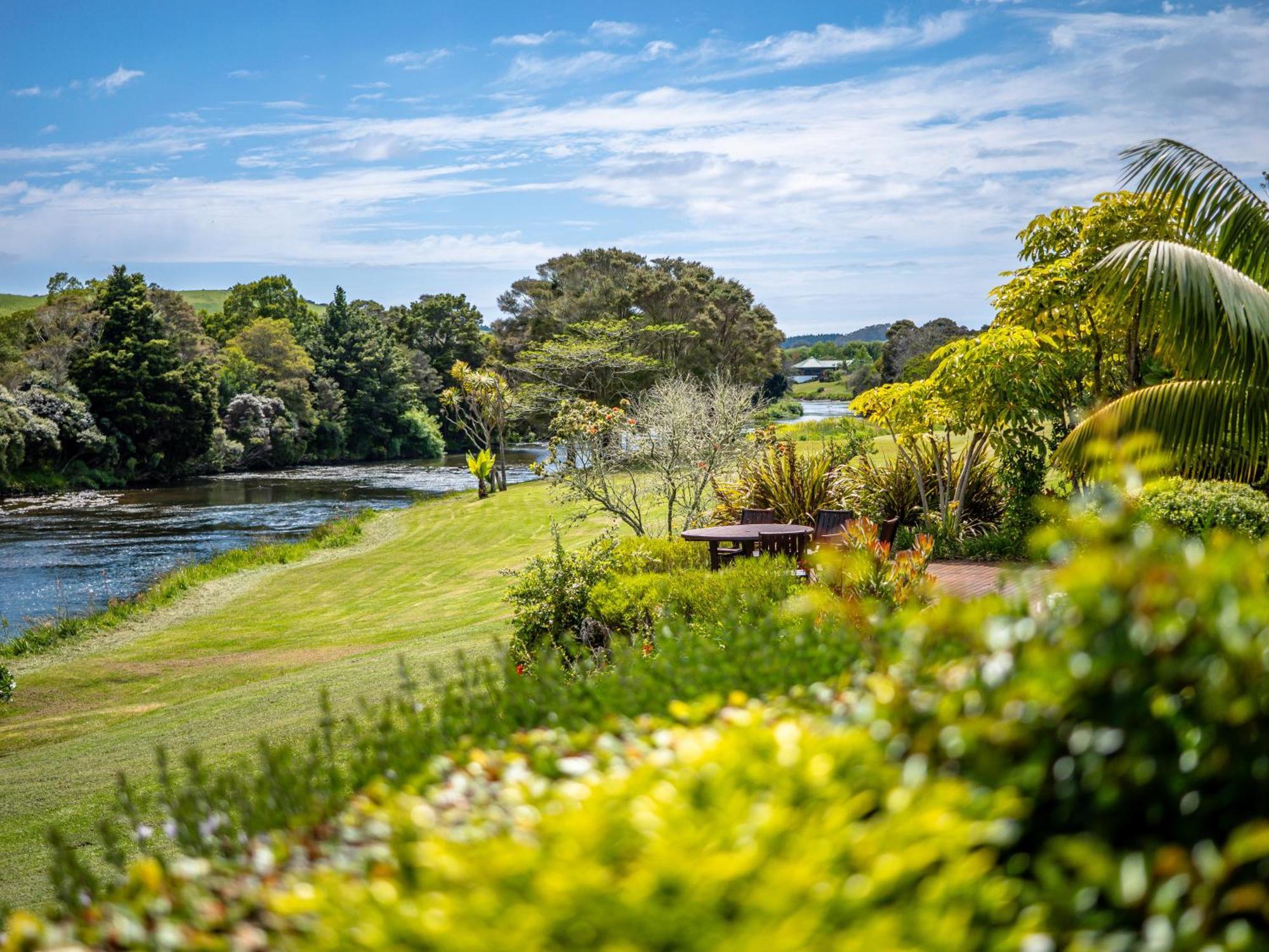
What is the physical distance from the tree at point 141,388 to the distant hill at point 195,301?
54.2 metres

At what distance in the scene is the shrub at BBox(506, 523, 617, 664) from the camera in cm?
1060

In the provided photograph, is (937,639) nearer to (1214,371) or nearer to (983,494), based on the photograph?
(1214,371)

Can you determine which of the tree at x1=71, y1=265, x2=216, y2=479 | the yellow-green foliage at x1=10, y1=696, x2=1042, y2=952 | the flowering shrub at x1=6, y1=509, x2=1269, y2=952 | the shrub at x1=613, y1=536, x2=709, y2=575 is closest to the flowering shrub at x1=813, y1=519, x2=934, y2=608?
the flowering shrub at x1=6, y1=509, x2=1269, y2=952

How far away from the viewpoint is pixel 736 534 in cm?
1179

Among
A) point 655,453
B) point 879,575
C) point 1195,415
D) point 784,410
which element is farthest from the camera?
point 784,410

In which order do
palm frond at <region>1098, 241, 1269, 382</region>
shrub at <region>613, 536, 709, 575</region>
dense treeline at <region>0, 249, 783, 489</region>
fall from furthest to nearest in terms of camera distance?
dense treeline at <region>0, 249, 783, 489</region> → shrub at <region>613, 536, 709, 575</region> → palm frond at <region>1098, 241, 1269, 382</region>

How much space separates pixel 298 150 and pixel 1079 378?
41.2 metres

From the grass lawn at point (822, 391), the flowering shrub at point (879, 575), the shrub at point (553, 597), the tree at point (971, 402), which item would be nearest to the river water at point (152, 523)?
the shrub at point (553, 597)

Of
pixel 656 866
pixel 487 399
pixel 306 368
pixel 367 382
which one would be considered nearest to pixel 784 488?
pixel 656 866

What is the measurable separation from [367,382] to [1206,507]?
5708 centimetres

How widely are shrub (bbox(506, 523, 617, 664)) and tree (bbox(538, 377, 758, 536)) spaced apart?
4941 millimetres

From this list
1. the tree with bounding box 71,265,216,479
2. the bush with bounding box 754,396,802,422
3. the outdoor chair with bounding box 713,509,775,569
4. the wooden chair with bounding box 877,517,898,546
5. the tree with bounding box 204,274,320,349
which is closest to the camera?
the wooden chair with bounding box 877,517,898,546

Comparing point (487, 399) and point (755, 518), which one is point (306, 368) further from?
point (755, 518)

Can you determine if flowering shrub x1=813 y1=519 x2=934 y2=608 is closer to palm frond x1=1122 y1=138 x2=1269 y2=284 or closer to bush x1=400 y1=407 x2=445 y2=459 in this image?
palm frond x1=1122 y1=138 x2=1269 y2=284
